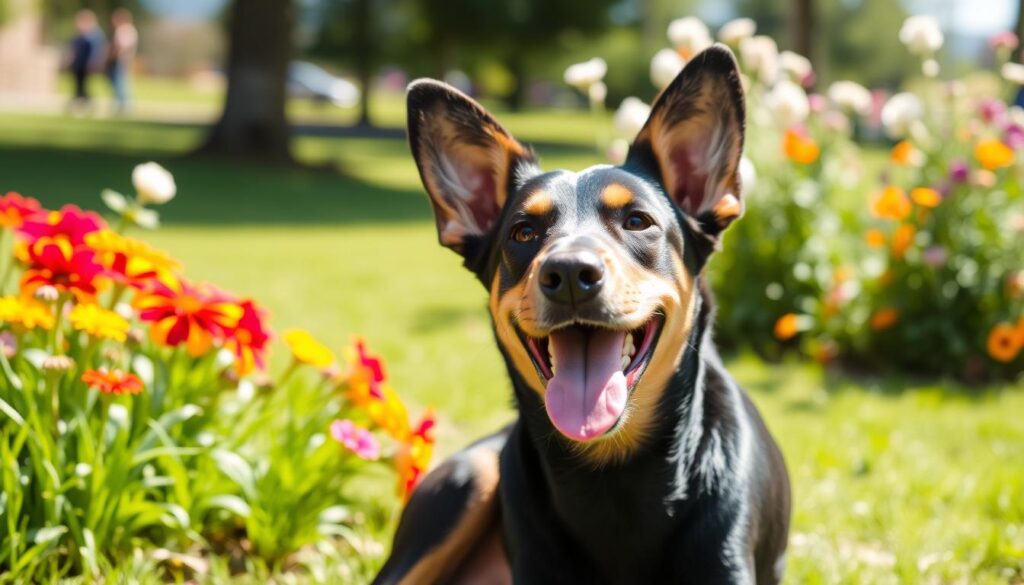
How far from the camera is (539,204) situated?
3.05 m

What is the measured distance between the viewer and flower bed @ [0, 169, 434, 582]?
346 cm

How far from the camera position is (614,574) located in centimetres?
299

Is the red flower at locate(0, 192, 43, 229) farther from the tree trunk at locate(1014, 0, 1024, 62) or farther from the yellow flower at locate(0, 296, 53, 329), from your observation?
the tree trunk at locate(1014, 0, 1024, 62)

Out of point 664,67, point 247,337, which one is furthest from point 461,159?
point 664,67

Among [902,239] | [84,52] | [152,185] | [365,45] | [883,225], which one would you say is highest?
[152,185]

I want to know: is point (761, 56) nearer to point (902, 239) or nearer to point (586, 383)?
point (902, 239)

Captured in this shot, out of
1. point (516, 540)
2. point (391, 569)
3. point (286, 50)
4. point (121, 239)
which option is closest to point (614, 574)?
point (516, 540)

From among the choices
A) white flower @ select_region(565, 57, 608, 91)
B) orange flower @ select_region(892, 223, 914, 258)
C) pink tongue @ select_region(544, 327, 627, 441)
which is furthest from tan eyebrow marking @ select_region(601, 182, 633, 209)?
orange flower @ select_region(892, 223, 914, 258)

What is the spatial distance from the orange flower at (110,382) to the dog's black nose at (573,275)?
1.41 metres

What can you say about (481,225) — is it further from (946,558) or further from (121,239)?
(946,558)

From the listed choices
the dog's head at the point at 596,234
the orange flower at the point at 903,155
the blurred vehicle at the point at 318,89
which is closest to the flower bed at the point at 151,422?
the dog's head at the point at 596,234

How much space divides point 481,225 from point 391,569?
3.61 feet

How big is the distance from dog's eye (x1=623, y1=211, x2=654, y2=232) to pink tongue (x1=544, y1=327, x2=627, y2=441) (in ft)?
1.02

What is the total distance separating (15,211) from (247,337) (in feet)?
2.93
